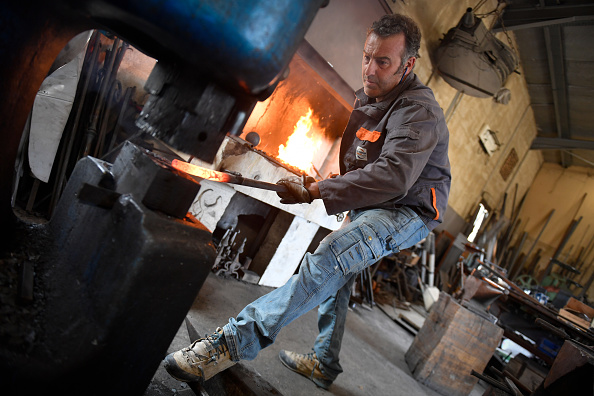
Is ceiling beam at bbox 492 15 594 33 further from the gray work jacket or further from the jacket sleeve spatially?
the jacket sleeve

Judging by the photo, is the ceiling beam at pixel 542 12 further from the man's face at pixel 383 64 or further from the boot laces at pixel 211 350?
the boot laces at pixel 211 350

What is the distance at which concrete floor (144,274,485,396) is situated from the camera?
1.79 m

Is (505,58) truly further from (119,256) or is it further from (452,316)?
(119,256)

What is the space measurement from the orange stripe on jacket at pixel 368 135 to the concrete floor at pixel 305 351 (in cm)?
146

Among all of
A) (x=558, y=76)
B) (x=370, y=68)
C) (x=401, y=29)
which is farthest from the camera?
(x=558, y=76)

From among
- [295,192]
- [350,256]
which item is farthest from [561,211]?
Answer: [295,192]

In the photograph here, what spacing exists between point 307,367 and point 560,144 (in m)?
11.7

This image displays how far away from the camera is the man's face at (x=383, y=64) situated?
1.96 meters

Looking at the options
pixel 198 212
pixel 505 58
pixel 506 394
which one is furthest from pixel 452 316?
pixel 505 58

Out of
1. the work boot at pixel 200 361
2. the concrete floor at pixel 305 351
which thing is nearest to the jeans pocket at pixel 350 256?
the work boot at pixel 200 361

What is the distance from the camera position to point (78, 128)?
8.19ft

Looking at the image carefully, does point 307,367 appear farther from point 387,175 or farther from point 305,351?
point 387,175

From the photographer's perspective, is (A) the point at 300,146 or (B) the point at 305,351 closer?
(B) the point at 305,351

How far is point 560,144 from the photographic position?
32.9 feet
